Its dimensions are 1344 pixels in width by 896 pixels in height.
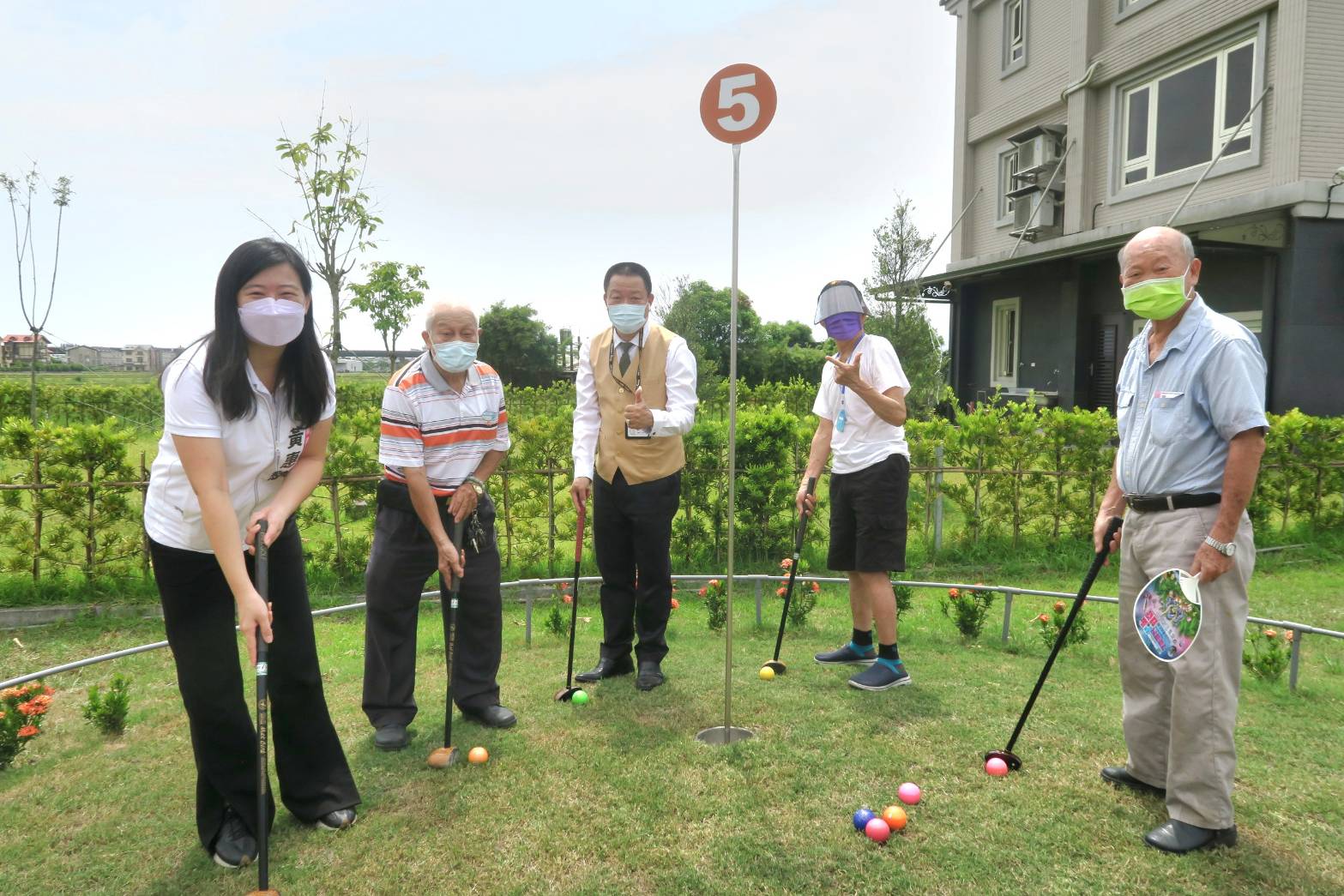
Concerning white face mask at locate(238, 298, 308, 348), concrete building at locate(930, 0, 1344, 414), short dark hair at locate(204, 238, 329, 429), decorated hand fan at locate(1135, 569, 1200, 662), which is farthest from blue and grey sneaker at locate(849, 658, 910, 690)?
concrete building at locate(930, 0, 1344, 414)

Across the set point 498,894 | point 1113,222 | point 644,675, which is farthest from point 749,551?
point 1113,222

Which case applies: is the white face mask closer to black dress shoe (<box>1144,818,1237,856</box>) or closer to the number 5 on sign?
the number 5 on sign

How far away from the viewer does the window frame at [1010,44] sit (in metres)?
16.6

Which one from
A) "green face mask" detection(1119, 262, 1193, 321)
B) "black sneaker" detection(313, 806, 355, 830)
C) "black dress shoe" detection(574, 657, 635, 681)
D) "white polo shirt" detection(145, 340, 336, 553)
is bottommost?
"black sneaker" detection(313, 806, 355, 830)

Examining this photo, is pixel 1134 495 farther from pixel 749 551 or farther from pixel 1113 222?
pixel 1113 222

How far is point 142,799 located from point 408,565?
1271mm

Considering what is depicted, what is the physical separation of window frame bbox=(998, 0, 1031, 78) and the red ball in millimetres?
17396

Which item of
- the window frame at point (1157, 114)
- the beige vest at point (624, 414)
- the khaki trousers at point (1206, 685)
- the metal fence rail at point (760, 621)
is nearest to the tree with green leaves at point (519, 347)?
the window frame at point (1157, 114)

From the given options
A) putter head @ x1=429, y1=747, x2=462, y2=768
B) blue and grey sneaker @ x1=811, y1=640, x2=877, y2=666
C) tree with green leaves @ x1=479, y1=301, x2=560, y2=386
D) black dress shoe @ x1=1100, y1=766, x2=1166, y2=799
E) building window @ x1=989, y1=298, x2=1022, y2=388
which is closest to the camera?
black dress shoe @ x1=1100, y1=766, x2=1166, y2=799

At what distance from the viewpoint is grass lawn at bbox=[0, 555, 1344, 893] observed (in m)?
2.63

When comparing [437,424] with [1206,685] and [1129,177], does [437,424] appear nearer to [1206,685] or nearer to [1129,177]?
[1206,685]

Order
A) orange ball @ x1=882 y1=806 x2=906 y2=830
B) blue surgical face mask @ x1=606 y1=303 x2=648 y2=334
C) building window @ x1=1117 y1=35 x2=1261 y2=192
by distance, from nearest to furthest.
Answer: orange ball @ x1=882 y1=806 x2=906 y2=830, blue surgical face mask @ x1=606 y1=303 x2=648 y2=334, building window @ x1=1117 y1=35 x2=1261 y2=192

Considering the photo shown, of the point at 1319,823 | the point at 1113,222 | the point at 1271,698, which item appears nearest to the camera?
the point at 1319,823

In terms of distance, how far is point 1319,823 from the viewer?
2.89m
